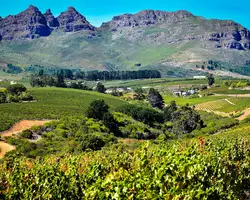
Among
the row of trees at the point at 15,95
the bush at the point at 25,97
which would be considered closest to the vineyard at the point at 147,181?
the row of trees at the point at 15,95

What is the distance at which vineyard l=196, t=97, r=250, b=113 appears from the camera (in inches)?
5300

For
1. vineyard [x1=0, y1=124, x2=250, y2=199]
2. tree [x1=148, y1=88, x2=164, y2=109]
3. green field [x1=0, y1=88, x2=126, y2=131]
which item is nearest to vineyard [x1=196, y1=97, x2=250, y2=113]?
tree [x1=148, y1=88, x2=164, y2=109]

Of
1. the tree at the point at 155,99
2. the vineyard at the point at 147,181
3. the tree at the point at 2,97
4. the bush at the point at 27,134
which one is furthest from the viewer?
the tree at the point at 155,99

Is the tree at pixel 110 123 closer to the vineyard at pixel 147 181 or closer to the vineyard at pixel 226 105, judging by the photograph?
the vineyard at pixel 226 105

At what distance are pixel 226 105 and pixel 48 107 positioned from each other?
75851mm

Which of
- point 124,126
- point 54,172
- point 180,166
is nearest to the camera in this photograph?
point 180,166

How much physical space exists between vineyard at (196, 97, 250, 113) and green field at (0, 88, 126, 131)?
38.9m

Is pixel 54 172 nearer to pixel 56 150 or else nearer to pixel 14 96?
pixel 56 150

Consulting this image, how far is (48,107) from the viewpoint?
110 meters

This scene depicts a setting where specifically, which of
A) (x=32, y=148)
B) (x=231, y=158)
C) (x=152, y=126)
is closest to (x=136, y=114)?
(x=152, y=126)

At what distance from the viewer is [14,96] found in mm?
120625

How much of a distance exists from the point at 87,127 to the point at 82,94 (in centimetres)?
6795

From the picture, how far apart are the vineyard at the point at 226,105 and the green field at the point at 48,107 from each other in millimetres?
38941

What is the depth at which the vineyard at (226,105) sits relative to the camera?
442 ft
